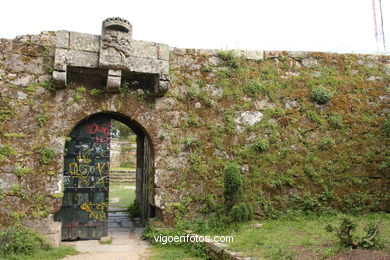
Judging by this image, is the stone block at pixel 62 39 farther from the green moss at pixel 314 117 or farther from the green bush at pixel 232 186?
the green moss at pixel 314 117

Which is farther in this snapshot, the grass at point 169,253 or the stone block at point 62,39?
the stone block at point 62,39

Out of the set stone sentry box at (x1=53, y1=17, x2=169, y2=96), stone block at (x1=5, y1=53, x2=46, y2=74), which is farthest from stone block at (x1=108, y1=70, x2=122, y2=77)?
stone block at (x1=5, y1=53, x2=46, y2=74)

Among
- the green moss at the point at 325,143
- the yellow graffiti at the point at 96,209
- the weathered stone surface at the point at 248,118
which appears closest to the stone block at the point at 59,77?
the yellow graffiti at the point at 96,209

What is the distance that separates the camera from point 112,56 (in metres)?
5.47

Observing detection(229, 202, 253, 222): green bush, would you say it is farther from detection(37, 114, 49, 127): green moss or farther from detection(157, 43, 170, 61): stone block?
detection(37, 114, 49, 127): green moss

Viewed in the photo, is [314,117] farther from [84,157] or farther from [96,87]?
[84,157]

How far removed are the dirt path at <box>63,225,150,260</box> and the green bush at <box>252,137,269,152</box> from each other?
8.26ft

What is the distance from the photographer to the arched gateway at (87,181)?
5.73 m

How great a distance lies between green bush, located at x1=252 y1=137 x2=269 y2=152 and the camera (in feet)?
20.3

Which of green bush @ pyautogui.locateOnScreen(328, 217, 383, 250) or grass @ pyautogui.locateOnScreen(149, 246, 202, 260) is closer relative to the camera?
green bush @ pyautogui.locateOnScreen(328, 217, 383, 250)

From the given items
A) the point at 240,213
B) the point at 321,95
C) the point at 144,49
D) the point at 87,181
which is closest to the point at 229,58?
the point at 144,49

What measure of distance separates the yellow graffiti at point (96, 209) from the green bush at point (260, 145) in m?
2.84

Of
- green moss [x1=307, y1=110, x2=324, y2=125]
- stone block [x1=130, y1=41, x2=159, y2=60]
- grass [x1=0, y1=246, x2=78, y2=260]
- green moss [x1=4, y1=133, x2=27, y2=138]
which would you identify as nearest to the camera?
grass [x1=0, y1=246, x2=78, y2=260]

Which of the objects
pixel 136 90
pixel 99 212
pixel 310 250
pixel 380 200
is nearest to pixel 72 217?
pixel 99 212
